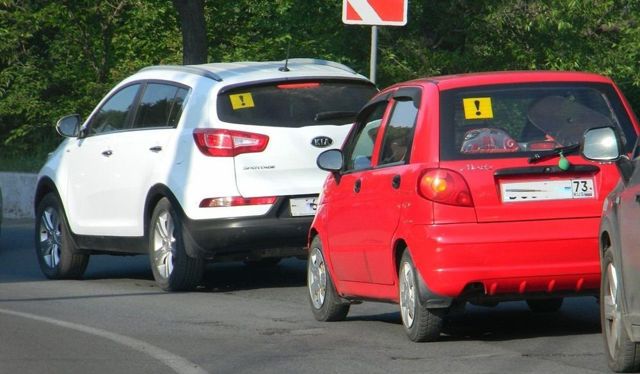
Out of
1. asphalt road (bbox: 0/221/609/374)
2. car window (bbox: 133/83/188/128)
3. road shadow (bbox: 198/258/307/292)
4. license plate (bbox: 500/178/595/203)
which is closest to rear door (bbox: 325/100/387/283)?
asphalt road (bbox: 0/221/609/374)

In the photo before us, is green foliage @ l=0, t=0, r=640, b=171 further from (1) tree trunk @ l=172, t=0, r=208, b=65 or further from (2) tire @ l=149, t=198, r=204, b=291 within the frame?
(2) tire @ l=149, t=198, r=204, b=291

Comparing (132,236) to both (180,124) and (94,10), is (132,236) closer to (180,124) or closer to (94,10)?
(180,124)

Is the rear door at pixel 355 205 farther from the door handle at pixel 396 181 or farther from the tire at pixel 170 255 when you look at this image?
the tire at pixel 170 255

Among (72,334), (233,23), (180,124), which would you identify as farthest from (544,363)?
(233,23)

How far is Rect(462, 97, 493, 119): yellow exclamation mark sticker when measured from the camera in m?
9.59

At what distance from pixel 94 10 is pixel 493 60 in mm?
7389

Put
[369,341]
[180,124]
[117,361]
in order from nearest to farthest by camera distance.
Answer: [117,361], [369,341], [180,124]

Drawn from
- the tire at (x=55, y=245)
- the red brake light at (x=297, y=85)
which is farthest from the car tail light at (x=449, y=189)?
the tire at (x=55, y=245)

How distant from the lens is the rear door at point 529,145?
30.5 ft

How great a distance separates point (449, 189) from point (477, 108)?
626 mm

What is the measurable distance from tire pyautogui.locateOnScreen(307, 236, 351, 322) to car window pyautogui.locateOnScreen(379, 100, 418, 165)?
1.25 meters

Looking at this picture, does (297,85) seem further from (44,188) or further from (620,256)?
(620,256)

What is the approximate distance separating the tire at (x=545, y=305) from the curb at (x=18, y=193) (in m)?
13.9

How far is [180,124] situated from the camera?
13.2m
